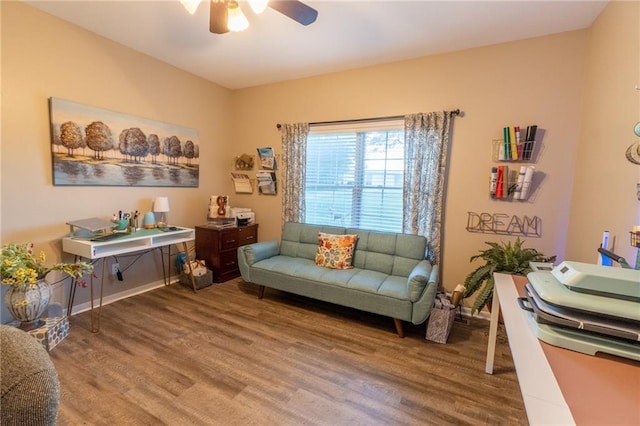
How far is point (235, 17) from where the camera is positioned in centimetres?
183

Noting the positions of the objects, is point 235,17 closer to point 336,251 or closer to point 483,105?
point 336,251

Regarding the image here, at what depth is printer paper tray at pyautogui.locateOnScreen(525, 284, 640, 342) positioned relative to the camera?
2.89 feet

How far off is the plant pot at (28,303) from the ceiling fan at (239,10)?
229 centimetres

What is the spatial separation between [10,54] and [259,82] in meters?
2.39

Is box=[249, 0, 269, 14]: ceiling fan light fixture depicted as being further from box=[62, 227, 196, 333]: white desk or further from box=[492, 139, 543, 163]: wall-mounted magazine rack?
box=[492, 139, 543, 163]: wall-mounted magazine rack

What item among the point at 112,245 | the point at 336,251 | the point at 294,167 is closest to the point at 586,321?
the point at 336,251

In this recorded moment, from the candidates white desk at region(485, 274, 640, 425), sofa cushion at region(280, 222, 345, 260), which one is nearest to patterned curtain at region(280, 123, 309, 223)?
sofa cushion at region(280, 222, 345, 260)

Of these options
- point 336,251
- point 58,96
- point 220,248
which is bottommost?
point 220,248

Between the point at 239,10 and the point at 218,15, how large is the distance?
163 millimetres

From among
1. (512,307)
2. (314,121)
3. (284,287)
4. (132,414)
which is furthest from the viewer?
(314,121)

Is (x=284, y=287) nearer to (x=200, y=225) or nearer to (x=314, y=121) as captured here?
(x=200, y=225)

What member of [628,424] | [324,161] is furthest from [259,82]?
[628,424]

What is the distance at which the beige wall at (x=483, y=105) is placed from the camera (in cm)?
247

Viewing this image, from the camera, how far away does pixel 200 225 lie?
3.89m
